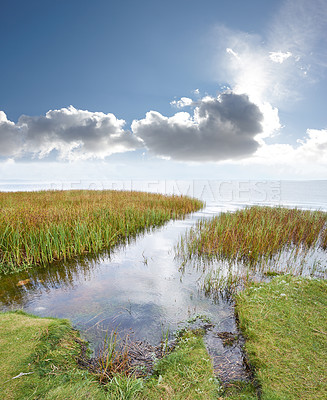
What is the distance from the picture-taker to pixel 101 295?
570cm

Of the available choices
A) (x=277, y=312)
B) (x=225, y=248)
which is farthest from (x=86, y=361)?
(x=225, y=248)

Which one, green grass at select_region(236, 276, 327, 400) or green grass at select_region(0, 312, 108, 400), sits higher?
green grass at select_region(0, 312, 108, 400)

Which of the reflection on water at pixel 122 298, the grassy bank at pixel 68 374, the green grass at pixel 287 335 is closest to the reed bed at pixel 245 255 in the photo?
the reflection on water at pixel 122 298

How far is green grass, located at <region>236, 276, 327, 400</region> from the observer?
263cm

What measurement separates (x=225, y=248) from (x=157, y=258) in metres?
3.00

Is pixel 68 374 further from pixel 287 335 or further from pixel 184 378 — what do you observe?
pixel 287 335

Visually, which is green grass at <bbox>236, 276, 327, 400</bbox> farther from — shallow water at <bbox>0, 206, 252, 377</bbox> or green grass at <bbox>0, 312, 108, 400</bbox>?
green grass at <bbox>0, 312, 108, 400</bbox>

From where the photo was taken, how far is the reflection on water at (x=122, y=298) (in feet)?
13.8

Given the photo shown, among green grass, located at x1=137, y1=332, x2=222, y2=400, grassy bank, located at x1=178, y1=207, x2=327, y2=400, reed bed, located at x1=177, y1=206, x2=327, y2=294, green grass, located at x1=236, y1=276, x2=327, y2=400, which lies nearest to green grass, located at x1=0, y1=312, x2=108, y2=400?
green grass, located at x1=137, y1=332, x2=222, y2=400

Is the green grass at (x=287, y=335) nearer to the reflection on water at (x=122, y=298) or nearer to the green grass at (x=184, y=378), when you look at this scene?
the reflection on water at (x=122, y=298)

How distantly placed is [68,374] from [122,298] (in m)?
2.82

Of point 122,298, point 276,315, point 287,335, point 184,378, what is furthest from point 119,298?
point 287,335

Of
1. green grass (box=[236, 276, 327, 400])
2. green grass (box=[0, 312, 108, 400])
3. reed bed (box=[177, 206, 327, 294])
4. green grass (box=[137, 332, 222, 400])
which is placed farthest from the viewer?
reed bed (box=[177, 206, 327, 294])

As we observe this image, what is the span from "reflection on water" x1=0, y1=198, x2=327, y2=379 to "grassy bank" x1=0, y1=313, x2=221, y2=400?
617mm
